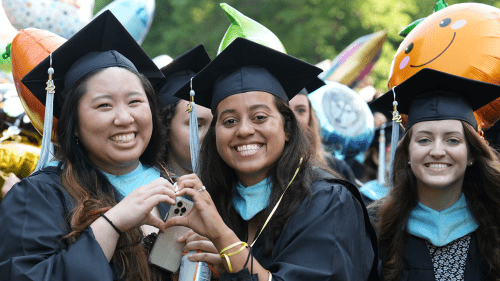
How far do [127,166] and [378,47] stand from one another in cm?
539

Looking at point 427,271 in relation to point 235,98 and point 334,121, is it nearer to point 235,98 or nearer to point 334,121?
point 235,98

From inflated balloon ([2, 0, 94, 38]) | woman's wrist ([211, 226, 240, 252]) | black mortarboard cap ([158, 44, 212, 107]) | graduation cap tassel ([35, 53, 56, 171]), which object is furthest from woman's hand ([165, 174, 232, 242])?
inflated balloon ([2, 0, 94, 38])

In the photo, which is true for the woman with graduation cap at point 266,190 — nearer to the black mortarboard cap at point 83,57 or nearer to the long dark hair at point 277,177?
the long dark hair at point 277,177

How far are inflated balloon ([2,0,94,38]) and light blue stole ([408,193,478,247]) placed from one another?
3.24 metres

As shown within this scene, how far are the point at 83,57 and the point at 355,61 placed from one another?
4997mm

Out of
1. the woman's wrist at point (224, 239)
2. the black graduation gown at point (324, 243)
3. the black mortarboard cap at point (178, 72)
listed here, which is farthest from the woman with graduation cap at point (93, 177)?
the black mortarboard cap at point (178, 72)

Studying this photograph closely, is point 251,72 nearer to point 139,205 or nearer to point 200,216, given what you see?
point 200,216

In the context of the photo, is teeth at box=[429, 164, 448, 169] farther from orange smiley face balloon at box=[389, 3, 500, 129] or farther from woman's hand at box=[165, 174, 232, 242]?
woman's hand at box=[165, 174, 232, 242]

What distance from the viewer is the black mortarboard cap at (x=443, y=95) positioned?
3.07 metres

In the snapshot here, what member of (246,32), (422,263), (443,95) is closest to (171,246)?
(422,263)

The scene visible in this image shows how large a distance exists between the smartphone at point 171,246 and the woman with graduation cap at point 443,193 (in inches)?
50.3

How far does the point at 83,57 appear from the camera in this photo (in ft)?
9.13

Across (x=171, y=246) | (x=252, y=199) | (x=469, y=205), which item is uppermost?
(x=252, y=199)

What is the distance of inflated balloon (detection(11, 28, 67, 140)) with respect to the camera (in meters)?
3.41
